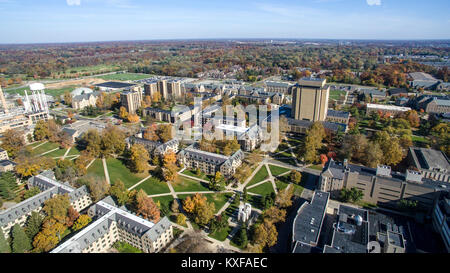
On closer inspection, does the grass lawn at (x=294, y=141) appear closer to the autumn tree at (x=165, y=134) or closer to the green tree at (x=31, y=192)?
the autumn tree at (x=165, y=134)

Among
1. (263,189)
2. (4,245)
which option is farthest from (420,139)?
(4,245)

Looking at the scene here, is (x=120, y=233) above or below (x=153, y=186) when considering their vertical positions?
above

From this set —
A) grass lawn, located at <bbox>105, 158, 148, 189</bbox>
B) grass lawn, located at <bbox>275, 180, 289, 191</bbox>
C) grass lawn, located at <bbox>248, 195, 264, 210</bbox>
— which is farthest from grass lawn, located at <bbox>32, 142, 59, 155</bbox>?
grass lawn, located at <bbox>275, 180, 289, 191</bbox>

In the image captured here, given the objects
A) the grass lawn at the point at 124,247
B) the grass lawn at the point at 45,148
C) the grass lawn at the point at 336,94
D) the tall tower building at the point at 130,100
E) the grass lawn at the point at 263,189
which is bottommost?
the grass lawn at the point at 124,247

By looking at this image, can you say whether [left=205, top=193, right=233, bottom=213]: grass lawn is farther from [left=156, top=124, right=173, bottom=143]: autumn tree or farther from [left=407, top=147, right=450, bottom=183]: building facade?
[left=407, top=147, right=450, bottom=183]: building facade

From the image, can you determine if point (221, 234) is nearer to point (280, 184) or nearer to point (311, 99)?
point (280, 184)

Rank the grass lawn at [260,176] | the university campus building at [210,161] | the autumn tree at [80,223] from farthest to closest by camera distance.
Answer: the university campus building at [210,161] → the grass lawn at [260,176] → the autumn tree at [80,223]

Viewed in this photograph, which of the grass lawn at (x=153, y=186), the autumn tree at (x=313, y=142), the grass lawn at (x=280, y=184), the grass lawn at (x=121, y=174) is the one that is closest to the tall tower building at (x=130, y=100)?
the grass lawn at (x=121, y=174)
